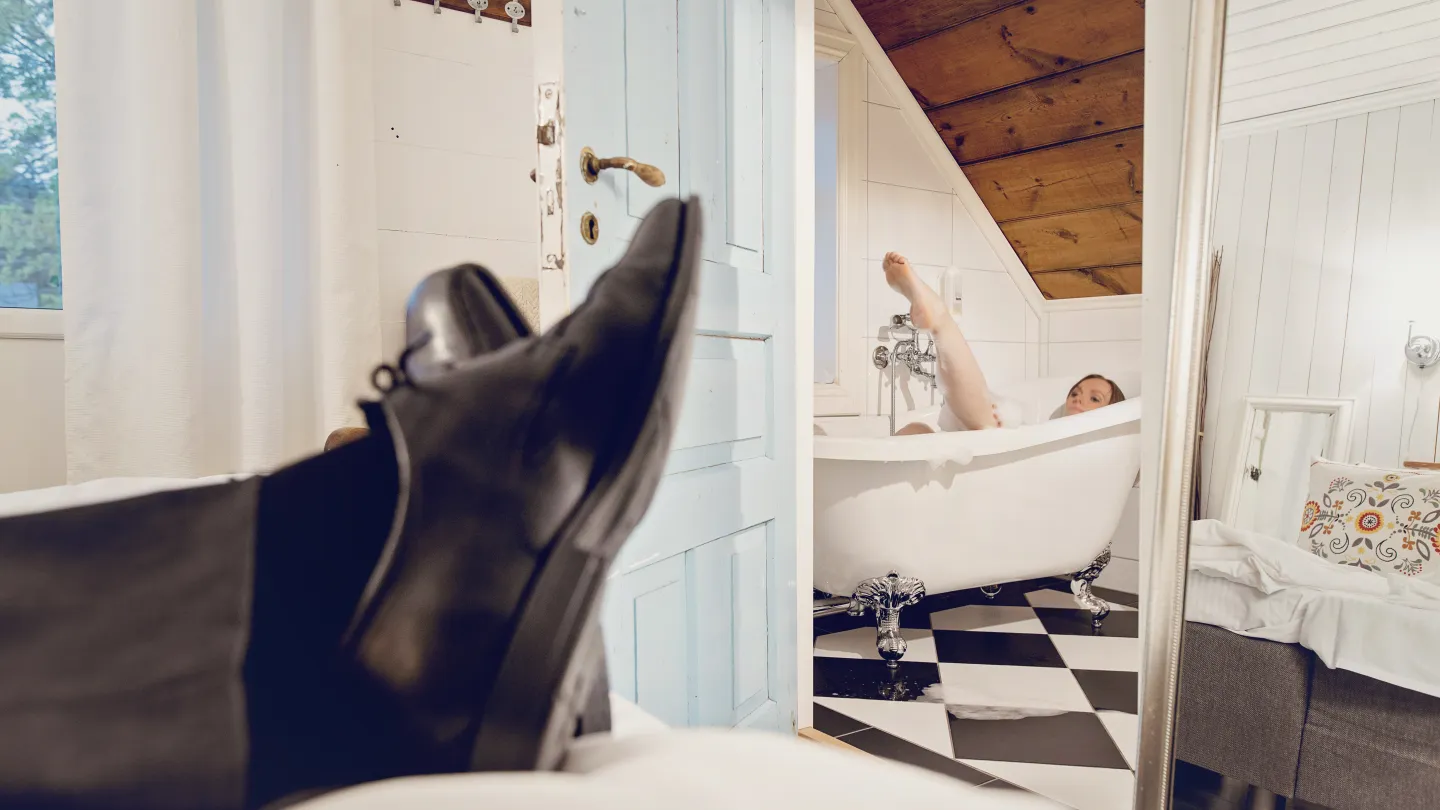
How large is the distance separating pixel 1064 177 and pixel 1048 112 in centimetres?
26

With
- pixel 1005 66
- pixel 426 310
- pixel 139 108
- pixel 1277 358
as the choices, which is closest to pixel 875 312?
pixel 1005 66

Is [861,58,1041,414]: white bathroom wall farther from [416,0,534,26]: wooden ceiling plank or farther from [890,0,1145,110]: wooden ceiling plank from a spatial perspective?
[416,0,534,26]: wooden ceiling plank

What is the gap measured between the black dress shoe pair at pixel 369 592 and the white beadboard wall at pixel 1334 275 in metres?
1.08

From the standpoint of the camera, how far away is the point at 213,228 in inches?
49.4

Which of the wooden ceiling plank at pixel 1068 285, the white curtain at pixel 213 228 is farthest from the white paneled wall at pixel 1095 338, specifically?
the white curtain at pixel 213 228

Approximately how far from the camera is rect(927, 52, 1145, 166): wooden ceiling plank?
7.36ft

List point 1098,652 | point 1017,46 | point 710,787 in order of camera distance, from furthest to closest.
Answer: point 1017,46
point 1098,652
point 710,787

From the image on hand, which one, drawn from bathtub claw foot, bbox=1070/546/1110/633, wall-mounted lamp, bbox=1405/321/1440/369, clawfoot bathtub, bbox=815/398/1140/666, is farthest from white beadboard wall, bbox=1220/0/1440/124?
bathtub claw foot, bbox=1070/546/1110/633

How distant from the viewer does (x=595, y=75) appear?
0.94 metres

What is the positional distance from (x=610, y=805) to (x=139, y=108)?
4.85ft

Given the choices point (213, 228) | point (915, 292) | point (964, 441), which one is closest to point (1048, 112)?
point (915, 292)

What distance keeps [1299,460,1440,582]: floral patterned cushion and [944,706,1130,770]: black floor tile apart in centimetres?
59

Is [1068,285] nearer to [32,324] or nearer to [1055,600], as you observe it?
[1055,600]

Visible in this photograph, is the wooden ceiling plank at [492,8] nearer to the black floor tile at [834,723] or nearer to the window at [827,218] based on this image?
the window at [827,218]
